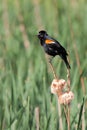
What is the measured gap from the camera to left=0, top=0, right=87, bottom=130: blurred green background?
2.51m

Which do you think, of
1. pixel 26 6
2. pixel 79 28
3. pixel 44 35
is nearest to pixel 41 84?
pixel 44 35

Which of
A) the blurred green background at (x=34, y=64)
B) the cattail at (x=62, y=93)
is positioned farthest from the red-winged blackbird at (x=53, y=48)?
the blurred green background at (x=34, y=64)

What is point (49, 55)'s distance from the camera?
1.74m

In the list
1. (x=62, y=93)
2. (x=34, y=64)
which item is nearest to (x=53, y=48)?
(x=62, y=93)

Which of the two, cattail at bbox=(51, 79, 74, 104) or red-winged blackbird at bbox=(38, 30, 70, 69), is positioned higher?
red-winged blackbird at bbox=(38, 30, 70, 69)

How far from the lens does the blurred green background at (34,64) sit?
2.51m

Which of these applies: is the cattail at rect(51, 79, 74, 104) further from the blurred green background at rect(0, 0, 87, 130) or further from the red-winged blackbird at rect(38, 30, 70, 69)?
the blurred green background at rect(0, 0, 87, 130)

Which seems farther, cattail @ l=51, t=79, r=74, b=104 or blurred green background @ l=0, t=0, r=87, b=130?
blurred green background @ l=0, t=0, r=87, b=130

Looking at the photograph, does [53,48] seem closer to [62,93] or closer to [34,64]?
[62,93]

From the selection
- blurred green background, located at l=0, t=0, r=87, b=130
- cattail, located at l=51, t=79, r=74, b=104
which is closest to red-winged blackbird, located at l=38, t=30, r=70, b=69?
cattail, located at l=51, t=79, r=74, b=104

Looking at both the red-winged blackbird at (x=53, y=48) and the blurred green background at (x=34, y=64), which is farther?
the blurred green background at (x=34, y=64)

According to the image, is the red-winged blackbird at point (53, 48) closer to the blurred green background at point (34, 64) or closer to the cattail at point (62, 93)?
the cattail at point (62, 93)

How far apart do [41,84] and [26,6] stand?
2355mm

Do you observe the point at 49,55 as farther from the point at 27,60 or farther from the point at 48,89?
the point at 27,60
